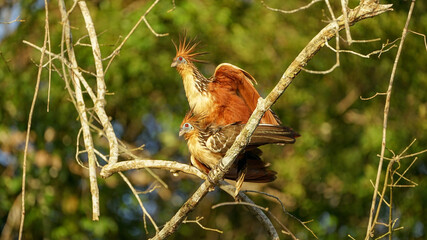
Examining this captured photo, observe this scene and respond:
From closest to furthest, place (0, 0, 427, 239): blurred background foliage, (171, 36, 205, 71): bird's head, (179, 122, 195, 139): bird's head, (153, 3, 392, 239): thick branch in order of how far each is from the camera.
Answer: (153, 3, 392, 239): thick branch < (179, 122, 195, 139): bird's head < (171, 36, 205, 71): bird's head < (0, 0, 427, 239): blurred background foliage

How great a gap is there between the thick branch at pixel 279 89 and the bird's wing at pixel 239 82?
127 cm

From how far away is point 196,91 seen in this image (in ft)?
16.1

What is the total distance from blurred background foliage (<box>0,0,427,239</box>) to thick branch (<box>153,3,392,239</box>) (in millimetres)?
3795

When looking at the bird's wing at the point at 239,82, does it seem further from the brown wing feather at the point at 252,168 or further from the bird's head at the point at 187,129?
the bird's head at the point at 187,129

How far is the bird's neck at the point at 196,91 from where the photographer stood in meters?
4.77

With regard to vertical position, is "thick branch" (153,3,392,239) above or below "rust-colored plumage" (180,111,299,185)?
above

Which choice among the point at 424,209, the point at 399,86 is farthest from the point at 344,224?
the point at 399,86

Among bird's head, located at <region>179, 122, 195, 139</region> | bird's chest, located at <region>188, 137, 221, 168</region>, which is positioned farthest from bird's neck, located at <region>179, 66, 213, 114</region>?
bird's chest, located at <region>188, 137, 221, 168</region>

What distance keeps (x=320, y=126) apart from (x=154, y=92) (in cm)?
187

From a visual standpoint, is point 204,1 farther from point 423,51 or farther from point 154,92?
point 423,51

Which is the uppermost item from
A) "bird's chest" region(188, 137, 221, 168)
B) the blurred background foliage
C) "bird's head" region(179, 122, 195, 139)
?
"bird's head" region(179, 122, 195, 139)

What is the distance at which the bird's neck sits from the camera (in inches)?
188

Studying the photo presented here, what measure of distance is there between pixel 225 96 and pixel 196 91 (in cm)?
25

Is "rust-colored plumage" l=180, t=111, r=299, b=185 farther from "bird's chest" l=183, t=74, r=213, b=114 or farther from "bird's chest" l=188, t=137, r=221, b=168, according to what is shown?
"bird's chest" l=183, t=74, r=213, b=114
